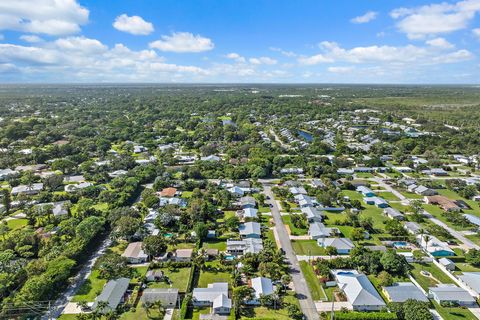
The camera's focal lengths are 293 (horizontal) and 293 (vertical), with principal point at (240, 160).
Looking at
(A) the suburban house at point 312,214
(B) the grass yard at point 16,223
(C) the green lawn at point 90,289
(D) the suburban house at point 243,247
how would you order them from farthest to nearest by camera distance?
(A) the suburban house at point 312,214
(B) the grass yard at point 16,223
(D) the suburban house at point 243,247
(C) the green lawn at point 90,289

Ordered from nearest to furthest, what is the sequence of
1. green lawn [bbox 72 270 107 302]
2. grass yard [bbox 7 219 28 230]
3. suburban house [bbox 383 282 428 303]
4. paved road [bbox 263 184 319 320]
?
paved road [bbox 263 184 319 320]
suburban house [bbox 383 282 428 303]
green lawn [bbox 72 270 107 302]
grass yard [bbox 7 219 28 230]

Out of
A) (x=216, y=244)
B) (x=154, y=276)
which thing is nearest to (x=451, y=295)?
(x=216, y=244)

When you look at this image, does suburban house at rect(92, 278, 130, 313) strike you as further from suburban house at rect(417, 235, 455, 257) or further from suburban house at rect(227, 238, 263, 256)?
suburban house at rect(417, 235, 455, 257)

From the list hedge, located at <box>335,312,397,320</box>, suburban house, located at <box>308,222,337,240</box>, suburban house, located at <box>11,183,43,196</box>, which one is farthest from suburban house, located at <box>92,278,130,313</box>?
suburban house, located at <box>11,183,43,196</box>

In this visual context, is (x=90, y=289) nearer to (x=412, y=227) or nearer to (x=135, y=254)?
(x=135, y=254)

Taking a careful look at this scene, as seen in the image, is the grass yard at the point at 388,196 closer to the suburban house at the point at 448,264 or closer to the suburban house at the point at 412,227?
the suburban house at the point at 412,227

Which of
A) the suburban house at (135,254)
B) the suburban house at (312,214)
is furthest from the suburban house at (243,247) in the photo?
the suburban house at (312,214)
